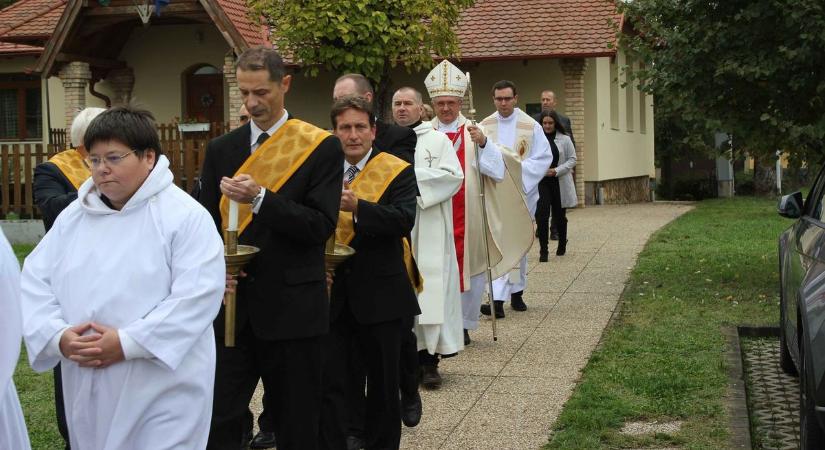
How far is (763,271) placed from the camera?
13680 mm

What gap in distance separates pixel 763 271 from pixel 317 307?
9.66m

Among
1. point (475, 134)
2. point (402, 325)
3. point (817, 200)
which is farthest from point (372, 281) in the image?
point (475, 134)

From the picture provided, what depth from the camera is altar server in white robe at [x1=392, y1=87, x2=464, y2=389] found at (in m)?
7.77

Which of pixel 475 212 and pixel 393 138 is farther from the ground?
pixel 393 138

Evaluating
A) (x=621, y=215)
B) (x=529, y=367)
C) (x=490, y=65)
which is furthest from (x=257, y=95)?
(x=490, y=65)

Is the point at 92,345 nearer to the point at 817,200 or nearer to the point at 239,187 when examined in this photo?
the point at 239,187

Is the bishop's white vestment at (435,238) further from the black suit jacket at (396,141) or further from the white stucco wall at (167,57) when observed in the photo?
the white stucco wall at (167,57)

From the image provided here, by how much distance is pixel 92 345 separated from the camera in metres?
3.97

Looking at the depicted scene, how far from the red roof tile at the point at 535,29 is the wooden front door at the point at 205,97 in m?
5.56

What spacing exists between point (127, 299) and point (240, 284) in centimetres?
100

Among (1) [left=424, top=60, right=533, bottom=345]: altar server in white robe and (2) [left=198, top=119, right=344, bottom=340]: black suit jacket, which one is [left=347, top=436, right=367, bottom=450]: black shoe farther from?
(1) [left=424, top=60, right=533, bottom=345]: altar server in white robe

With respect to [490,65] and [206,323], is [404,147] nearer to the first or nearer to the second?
[206,323]

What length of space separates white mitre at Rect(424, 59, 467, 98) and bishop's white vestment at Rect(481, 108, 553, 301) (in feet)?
7.29

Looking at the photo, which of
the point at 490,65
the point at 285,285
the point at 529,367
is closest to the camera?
the point at 285,285
